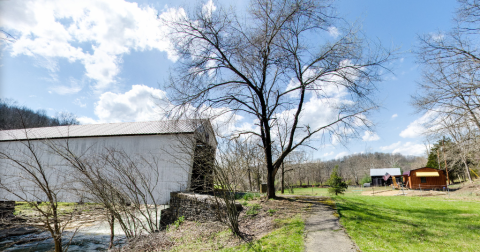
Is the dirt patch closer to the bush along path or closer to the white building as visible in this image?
the bush along path

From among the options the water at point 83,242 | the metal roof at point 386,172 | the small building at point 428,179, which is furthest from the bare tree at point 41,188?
the metal roof at point 386,172

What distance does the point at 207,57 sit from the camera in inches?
377

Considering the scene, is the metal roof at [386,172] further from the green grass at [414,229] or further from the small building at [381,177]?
the green grass at [414,229]

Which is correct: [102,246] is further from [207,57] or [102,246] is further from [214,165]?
[207,57]

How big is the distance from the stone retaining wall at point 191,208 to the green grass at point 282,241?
2796mm

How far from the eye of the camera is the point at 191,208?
11.1 metres

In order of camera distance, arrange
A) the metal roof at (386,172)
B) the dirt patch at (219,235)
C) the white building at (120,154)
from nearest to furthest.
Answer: the dirt patch at (219,235)
the white building at (120,154)
the metal roof at (386,172)

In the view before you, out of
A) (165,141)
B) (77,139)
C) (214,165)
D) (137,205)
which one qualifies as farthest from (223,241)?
(77,139)

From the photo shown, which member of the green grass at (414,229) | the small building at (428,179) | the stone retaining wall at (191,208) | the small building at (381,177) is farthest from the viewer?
the small building at (381,177)

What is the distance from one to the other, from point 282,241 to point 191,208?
668 centimetres

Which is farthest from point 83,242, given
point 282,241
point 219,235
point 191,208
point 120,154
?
point 282,241

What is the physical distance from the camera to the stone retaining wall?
9.53 metres

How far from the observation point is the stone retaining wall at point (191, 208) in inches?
375

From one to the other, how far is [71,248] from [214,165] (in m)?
8.91
